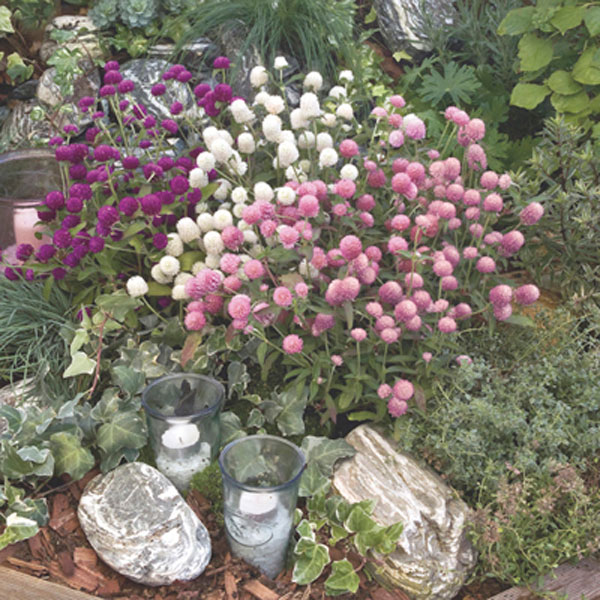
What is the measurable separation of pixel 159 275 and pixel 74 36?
2.86 metres

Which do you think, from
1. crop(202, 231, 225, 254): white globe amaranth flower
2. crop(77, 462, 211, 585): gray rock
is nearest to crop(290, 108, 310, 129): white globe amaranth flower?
crop(202, 231, 225, 254): white globe amaranth flower

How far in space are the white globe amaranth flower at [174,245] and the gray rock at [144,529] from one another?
2.69ft

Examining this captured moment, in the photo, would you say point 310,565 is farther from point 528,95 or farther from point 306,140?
point 528,95

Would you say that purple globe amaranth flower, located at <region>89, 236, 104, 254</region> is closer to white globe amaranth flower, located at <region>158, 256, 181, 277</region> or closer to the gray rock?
white globe amaranth flower, located at <region>158, 256, 181, 277</region>

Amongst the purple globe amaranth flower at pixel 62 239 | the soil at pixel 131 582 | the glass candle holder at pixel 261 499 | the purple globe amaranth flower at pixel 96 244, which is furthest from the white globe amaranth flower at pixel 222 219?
the soil at pixel 131 582

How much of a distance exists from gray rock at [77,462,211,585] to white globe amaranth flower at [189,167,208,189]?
1.05 meters

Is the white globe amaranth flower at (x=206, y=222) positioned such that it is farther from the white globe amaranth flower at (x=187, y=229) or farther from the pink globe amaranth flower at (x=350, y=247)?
the pink globe amaranth flower at (x=350, y=247)

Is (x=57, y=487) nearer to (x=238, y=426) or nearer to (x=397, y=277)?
(x=238, y=426)

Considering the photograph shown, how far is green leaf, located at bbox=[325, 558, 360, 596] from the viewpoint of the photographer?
1.97 m

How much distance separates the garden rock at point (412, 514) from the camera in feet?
7.09

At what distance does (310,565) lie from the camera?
1986 millimetres

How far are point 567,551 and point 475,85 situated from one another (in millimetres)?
2712

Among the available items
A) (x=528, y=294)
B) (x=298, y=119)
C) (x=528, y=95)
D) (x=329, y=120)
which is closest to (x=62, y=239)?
(x=298, y=119)

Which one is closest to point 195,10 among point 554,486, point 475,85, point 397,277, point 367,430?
point 475,85
